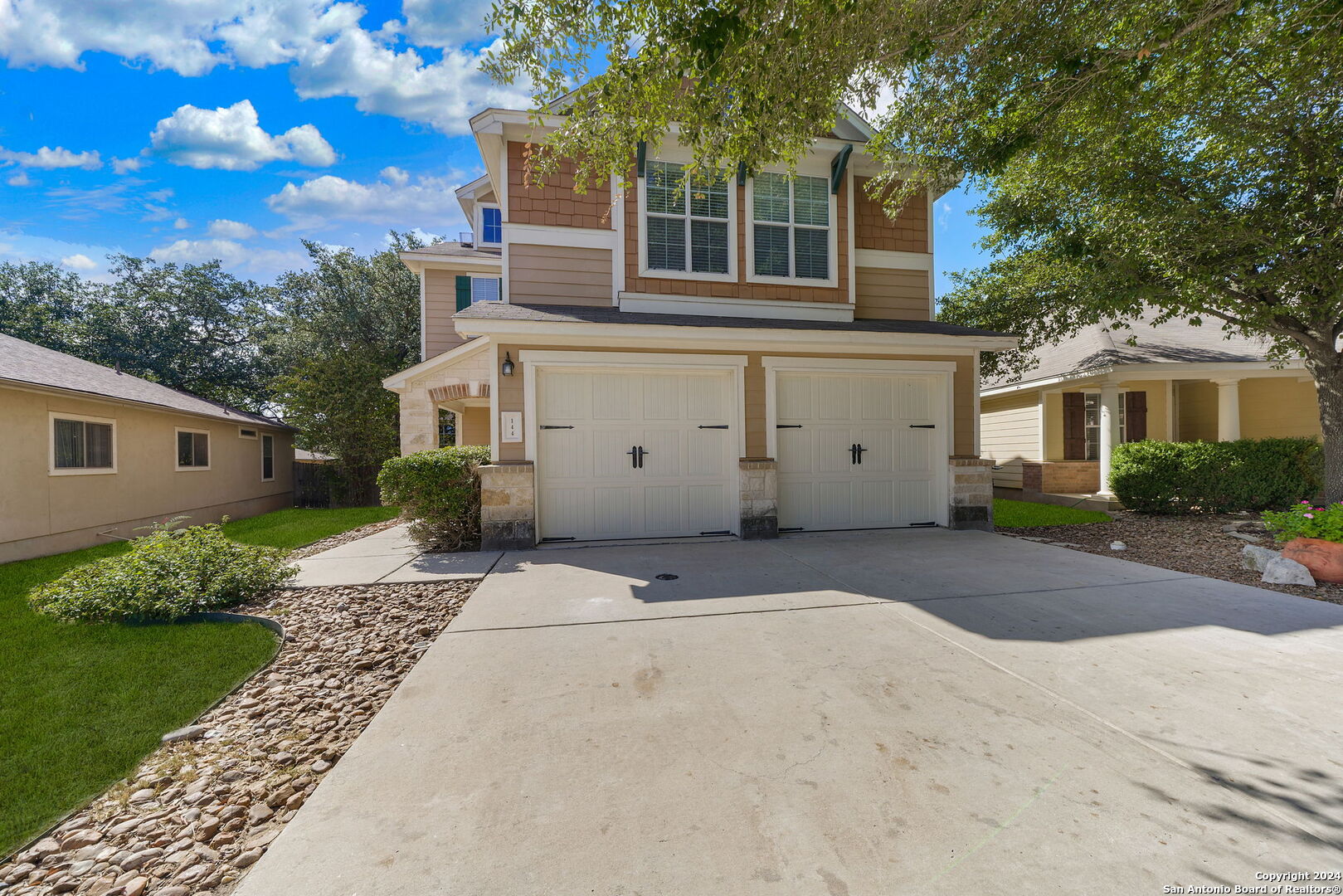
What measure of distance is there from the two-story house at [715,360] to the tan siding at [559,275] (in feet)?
0.08

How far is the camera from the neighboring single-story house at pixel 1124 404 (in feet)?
33.9

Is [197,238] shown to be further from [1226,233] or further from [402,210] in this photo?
[1226,233]

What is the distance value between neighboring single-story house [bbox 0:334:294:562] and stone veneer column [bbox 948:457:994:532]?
42.7 feet

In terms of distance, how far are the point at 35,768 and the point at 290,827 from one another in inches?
54.5

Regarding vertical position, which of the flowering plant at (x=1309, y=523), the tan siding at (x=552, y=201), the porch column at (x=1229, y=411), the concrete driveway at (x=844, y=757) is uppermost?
the tan siding at (x=552, y=201)

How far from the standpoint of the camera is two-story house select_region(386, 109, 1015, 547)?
6.57 m

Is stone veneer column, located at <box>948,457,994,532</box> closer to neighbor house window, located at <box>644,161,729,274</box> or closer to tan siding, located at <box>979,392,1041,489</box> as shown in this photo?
neighbor house window, located at <box>644,161,729,274</box>

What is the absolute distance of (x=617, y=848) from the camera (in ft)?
5.57

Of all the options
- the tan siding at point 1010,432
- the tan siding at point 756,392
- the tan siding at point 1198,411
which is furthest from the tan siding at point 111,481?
the tan siding at point 1198,411

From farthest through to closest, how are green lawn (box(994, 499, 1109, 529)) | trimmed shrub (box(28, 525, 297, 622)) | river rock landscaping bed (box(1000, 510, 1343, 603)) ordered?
green lawn (box(994, 499, 1109, 529)) → river rock landscaping bed (box(1000, 510, 1343, 603)) → trimmed shrub (box(28, 525, 297, 622))

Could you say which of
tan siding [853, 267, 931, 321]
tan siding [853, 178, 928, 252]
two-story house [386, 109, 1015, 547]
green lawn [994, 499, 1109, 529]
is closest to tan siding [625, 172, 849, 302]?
two-story house [386, 109, 1015, 547]

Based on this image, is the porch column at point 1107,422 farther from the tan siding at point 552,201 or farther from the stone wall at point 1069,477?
the tan siding at point 552,201

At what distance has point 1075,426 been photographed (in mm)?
11844

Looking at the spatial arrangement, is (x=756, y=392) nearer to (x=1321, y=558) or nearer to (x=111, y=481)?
(x=1321, y=558)
